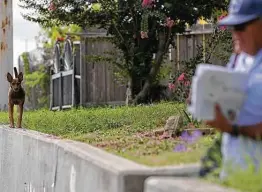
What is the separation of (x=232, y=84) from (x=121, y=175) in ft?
5.28

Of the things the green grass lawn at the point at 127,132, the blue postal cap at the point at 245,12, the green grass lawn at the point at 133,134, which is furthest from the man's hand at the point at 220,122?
the green grass lawn at the point at 127,132

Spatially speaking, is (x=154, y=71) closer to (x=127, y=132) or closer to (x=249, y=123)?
(x=127, y=132)

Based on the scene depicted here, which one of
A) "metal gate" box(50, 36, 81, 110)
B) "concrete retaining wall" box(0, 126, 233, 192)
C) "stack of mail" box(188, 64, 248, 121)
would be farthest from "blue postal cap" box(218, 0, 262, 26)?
"metal gate" box(50, 36, 81, 110)

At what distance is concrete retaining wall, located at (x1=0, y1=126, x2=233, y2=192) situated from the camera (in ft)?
18.2

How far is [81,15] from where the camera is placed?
1638cm

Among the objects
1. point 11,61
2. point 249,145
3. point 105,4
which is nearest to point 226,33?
point 105,4

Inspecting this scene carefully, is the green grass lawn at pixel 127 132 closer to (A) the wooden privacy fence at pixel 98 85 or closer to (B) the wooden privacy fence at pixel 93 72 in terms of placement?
(B) the wooden privacy fence at pixel 93 72

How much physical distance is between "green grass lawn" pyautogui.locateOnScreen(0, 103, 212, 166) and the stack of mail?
1262 millimetres

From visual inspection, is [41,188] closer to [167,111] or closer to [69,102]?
[167,111]

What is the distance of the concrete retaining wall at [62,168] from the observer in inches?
219

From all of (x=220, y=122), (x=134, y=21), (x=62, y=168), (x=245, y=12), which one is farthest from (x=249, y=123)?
(x=134, y=21)

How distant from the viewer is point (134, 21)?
16062 millimetres

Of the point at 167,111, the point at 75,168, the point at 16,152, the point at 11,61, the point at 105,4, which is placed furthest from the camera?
the point at 11,61

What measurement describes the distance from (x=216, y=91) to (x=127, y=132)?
6126 millimetres
